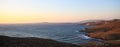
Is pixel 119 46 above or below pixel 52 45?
below

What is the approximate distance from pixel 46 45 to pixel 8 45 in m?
4.57

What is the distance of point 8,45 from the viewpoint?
69.4ft

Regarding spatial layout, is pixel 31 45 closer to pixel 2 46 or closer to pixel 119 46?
pixel 2 46

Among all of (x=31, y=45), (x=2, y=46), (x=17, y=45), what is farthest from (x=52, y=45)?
(x=2, y=46)

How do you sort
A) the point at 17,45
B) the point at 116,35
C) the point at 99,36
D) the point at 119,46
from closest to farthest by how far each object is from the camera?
the point at 17,45
the point at 119,46
the point at 116,35
the point at 99,36

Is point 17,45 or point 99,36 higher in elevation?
point 17,45

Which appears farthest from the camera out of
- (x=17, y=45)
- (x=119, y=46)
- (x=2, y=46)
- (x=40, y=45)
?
(x=119, y=46)

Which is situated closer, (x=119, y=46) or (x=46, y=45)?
(x=46, y=45)

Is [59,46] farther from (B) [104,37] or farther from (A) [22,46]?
(B) [104,37]

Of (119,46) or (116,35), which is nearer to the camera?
(119,46)

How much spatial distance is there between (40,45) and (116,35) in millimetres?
31520

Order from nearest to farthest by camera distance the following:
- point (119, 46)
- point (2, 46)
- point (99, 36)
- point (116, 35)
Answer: point (2, 46) → point (119, 46) → point (116, 35) → point (99, 36)

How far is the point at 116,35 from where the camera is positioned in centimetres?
5034

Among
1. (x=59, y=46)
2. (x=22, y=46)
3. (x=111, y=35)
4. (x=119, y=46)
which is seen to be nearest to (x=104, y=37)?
(x=111, y=35)
